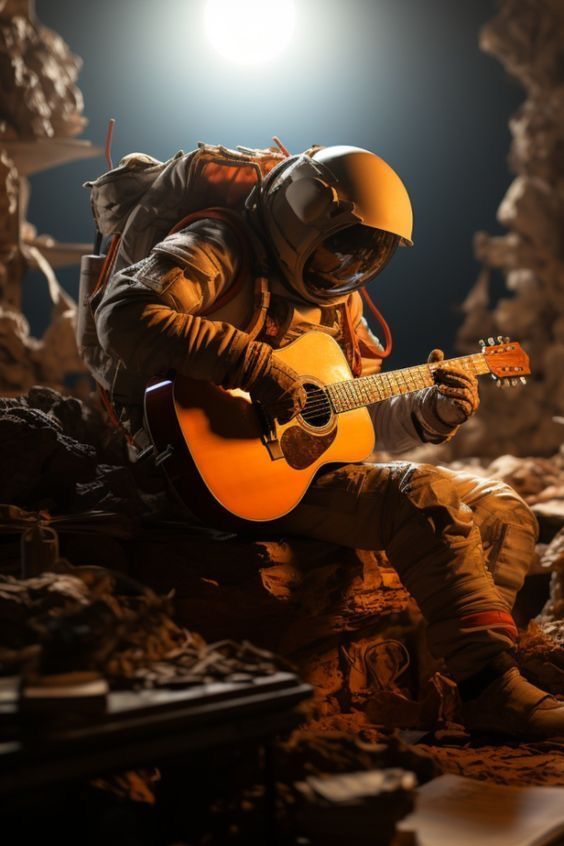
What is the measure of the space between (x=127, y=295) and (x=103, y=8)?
13.7ft

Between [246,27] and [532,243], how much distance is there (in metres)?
2.90

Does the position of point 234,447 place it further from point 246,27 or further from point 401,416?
point 246,27

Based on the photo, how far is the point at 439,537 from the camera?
244 centimetres

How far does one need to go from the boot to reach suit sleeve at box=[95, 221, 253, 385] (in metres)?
1.10

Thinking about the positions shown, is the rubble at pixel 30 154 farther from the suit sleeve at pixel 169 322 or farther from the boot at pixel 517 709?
the boot at pixel 517 709

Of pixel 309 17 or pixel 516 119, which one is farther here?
pixel 516 119

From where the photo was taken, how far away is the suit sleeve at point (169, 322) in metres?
2.33

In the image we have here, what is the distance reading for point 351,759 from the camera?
1.52 m

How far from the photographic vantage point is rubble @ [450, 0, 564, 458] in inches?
270

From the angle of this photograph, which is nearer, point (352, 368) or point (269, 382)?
point (269, 382)

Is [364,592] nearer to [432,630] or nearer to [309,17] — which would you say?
[432,630]

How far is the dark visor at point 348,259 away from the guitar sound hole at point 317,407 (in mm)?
311

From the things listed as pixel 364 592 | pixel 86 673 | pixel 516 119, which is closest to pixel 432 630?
pixel 364 592

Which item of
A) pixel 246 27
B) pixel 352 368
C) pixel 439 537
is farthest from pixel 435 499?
pixel 246 27
